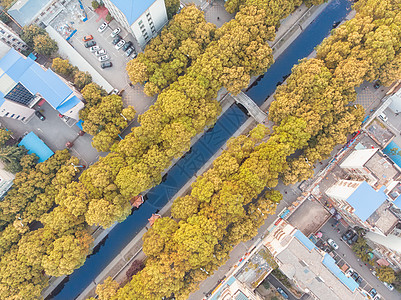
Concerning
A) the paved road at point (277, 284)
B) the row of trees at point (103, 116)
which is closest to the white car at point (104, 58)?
the row of trees at point (103, 116)

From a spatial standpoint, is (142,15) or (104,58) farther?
(104,58)

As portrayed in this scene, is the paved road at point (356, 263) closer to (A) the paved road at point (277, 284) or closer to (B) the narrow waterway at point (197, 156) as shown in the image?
(A) the paved road at point (277, 284)

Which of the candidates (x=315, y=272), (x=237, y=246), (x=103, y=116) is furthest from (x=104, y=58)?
(x=315, y=272)

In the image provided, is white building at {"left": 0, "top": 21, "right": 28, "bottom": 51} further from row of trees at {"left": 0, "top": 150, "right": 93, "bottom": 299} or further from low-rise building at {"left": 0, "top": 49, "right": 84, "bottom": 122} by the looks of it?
row of trees at {"left": 0, "top": 150, "right": 93, "bottom": 299}

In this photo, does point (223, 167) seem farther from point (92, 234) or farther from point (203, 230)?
point (92, 234)

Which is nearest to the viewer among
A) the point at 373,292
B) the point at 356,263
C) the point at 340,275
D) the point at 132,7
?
the point at 340,275

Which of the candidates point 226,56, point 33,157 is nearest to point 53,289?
point 33,157

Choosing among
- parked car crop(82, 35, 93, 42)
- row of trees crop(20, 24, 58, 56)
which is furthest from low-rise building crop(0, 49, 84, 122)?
parked car crop(82, 35, 93, 42)

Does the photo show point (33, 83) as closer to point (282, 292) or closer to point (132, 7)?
point (132, 7)
